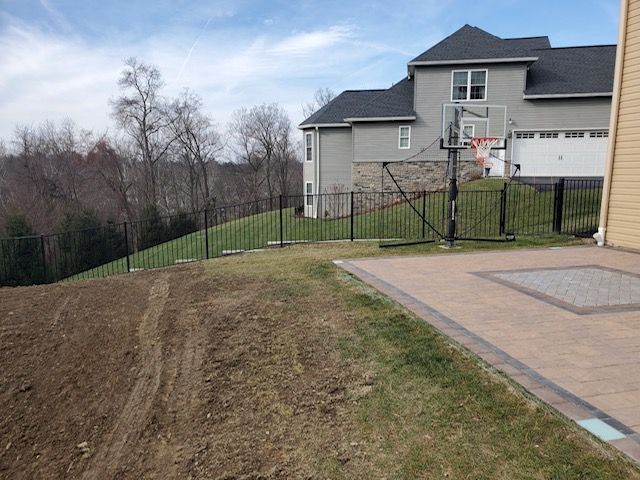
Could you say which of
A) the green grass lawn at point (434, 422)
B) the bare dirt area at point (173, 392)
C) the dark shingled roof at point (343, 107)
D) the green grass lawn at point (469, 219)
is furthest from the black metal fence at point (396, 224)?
the green grass lawn at point (434, 422)

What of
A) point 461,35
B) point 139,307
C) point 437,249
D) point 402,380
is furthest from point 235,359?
point 461,35

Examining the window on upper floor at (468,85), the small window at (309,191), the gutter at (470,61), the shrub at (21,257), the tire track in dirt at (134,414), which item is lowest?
the shrub at (21,257)

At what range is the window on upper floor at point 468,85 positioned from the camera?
19109 millimetres

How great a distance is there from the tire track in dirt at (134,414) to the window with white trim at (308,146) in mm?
18644

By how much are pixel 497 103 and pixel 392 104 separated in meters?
4.60

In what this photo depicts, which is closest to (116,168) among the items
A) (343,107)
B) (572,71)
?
(343,107)

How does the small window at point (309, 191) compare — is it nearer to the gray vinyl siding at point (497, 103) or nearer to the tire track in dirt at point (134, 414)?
the gray vinyl siding at point (497, 103)

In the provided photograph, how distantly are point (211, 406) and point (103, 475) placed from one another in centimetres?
80

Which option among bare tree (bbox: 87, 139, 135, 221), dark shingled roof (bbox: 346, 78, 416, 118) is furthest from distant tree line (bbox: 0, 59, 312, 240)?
dark shingled roof (bbox: 346, 78, 416, 118)

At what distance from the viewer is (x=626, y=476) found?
2078 mm

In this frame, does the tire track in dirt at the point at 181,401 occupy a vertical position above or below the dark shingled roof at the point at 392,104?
below

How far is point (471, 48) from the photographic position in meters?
19.3

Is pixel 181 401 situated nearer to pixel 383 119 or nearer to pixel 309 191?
pixel 383 119

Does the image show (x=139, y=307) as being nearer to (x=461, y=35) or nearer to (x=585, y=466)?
(x=585, y=466)
